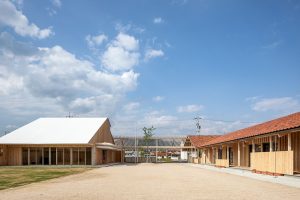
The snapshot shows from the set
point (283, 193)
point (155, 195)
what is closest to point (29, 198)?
point (155, 195)

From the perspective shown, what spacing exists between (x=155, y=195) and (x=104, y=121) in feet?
113

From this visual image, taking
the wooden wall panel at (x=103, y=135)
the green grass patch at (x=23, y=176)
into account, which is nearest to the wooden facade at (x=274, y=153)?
the green grass patch at (x=23, y=176)

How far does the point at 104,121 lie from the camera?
46.2 metres

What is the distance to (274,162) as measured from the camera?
2123 centimetres

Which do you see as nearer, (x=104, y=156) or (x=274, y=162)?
(x=274, y=162)

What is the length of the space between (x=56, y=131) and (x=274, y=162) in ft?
87.1

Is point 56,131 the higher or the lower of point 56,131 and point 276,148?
the higher

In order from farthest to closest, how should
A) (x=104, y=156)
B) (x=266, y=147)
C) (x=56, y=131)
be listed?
(x=104, y=156) → (x=56, y=131) → (x=266, y=147)

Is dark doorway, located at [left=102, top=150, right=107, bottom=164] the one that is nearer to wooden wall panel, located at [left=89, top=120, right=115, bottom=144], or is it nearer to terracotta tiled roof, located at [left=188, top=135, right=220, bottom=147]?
wooden wall panel, located at [left=89, top=120, right=115, bottom=144]

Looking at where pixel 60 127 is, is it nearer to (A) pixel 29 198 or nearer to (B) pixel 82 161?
(B) pixel 82 161

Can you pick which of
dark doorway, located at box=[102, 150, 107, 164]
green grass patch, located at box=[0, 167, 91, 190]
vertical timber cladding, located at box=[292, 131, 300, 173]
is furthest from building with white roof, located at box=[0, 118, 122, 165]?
vertical timber cladding, located at box=[292, 131, 300, 173]

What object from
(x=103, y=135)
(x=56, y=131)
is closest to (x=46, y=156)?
(x=56, y=131)

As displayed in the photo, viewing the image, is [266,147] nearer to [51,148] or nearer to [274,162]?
[274,162]

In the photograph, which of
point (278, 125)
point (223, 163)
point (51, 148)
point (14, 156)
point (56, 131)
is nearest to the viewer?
point (278, 125)
